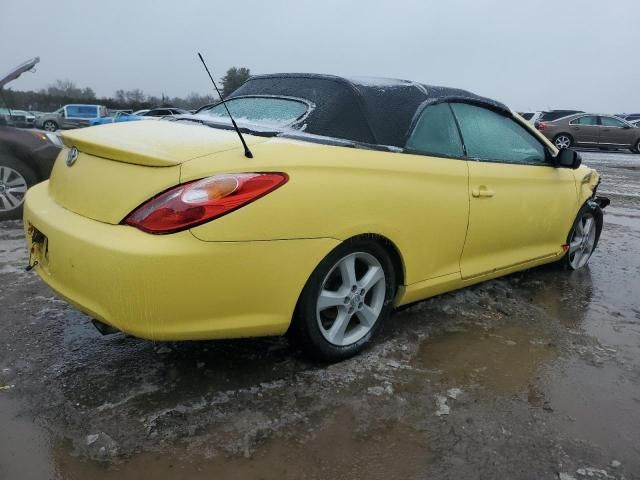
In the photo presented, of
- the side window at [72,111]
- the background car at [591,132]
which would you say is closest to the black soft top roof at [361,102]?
the background car at [591,132]

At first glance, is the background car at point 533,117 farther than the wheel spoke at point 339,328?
Yes

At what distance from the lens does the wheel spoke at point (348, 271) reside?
2611 mm

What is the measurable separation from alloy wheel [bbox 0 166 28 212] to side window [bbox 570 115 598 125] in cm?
1878

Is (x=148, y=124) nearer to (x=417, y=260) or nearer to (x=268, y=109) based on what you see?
(x=268, y=109)

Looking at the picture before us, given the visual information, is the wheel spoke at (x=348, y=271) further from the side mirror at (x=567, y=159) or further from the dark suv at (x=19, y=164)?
the dark suv at (x=19, y=164)

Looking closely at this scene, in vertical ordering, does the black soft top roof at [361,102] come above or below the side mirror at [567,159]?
above

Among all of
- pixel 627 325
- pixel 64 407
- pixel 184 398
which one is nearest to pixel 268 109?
pixel 184 398

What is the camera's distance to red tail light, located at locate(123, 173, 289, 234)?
2.13 meters

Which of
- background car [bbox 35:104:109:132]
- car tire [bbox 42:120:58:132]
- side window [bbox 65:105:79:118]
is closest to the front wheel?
car tire [bbox 42:120:58:132]

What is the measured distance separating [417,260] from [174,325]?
1.36 meters

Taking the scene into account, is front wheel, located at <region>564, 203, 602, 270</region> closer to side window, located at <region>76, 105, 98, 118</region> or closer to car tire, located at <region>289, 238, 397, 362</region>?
car tire, located at <region>289, 238, 397, 362</region>

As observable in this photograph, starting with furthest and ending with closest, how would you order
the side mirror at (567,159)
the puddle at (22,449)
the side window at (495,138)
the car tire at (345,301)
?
the side mirror at (567,159) → the side window at (495,138) → the car tire at (345,301) → the puddle at (22,449)

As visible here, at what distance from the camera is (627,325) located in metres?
3.50

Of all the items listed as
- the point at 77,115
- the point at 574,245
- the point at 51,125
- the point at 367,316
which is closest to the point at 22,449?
the point at 367,316
